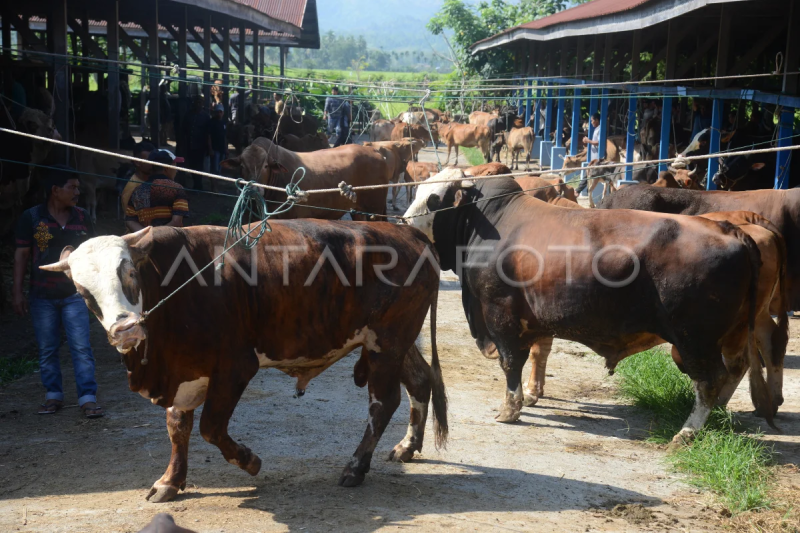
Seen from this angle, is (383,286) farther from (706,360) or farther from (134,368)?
(706,360)

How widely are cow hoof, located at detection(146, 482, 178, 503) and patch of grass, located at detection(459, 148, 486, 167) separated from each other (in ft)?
74.4

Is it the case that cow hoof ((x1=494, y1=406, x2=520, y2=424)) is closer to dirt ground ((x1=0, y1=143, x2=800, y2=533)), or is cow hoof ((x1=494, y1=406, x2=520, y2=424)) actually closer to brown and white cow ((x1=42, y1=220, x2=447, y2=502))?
dirt ground ((x1=0, y1=143, x2=800, y2=533))

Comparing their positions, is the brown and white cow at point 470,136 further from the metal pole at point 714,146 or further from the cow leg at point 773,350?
the cow leg at point 773,350

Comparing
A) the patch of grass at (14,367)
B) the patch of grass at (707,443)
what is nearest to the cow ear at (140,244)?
the patch of grass at (14,367)

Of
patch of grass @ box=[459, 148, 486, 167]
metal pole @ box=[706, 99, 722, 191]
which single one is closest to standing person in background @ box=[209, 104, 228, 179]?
metal pole @ box=[706, 99, 722, 191]

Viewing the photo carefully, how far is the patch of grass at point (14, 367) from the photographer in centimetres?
745

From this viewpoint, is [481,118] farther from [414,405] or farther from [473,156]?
[414,405]

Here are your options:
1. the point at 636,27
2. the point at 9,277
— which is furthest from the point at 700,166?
the point at 9,277

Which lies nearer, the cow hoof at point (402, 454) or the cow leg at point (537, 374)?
the cow hoof at point (402, 454)

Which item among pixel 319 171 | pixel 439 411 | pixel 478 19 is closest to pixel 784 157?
pixel 319 171

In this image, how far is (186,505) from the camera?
193 inches

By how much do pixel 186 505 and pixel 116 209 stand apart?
11311 millimetres

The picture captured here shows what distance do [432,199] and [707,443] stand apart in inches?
115

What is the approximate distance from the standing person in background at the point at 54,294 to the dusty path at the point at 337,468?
0.76ft
